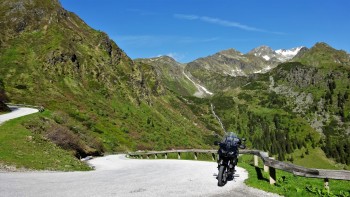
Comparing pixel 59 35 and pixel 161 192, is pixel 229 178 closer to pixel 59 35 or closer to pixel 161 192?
pixel 161 192

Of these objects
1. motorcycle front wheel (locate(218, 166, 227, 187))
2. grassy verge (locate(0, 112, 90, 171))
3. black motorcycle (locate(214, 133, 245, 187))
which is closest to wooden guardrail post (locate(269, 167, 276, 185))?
black motorcycle (locate(214, 133, 245, 187))

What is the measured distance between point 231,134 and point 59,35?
108 m

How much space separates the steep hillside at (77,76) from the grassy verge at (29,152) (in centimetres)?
3733

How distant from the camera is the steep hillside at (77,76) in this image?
269 feet

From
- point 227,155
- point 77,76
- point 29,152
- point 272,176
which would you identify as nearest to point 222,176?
point 227,155

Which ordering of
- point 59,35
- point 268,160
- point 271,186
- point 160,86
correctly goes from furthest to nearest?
point 160,86 → point 59,35 → point 268,160 → point 271,186

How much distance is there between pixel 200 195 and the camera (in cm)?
1304

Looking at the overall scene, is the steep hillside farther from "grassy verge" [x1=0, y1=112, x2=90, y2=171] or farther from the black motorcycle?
the black motorcycle

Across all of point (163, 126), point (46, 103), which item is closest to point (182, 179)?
point (46, 103)

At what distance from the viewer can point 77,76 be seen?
10788 centimetres

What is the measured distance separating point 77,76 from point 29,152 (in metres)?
86.9

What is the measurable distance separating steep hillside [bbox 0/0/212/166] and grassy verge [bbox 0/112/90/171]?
3733 cm

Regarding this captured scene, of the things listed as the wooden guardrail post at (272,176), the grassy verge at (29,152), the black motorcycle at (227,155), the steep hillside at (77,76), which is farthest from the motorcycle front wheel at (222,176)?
the steep hillside at (77,76)

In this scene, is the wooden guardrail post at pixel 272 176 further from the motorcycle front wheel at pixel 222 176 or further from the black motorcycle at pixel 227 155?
the motorcycle front wheel at pixel 222 176
